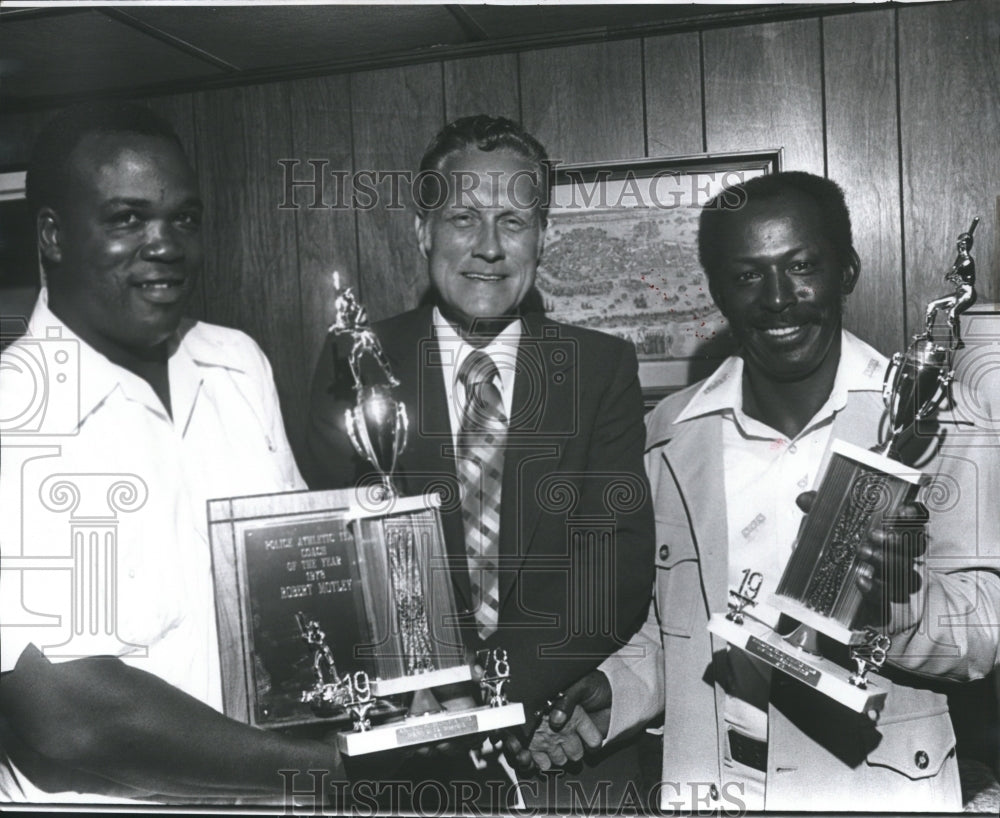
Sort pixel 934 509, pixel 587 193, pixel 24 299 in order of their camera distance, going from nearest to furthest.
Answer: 1. pixel 934 509
2. pixel 587 193
3. pixel 24 299

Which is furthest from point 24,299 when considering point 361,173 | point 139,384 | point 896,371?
point 896,371

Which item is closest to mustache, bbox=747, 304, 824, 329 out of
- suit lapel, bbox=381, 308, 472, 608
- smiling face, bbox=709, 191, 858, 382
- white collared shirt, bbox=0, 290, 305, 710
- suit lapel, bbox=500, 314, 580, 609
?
smiling face, bbox=709, 191, 858, 382

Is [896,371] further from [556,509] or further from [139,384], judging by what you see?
[139,384]

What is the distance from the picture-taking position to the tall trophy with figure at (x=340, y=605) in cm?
180

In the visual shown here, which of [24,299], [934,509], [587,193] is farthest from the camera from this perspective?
[24,299]

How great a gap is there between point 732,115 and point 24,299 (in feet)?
5.12

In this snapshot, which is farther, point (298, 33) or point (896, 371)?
point (298, 33)

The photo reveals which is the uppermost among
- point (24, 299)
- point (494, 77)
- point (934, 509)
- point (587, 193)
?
point (494, 77)

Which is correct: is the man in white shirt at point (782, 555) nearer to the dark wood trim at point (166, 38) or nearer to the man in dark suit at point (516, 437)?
the man in dark suit at point (516, 437)

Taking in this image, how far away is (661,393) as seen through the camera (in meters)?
1.88

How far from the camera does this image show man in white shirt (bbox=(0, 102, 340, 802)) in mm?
1882

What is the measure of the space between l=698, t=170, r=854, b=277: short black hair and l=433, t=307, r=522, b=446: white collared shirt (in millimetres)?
411

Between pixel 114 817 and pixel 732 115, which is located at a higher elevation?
pixel 732 115

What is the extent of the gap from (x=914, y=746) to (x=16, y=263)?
2.11 metres
